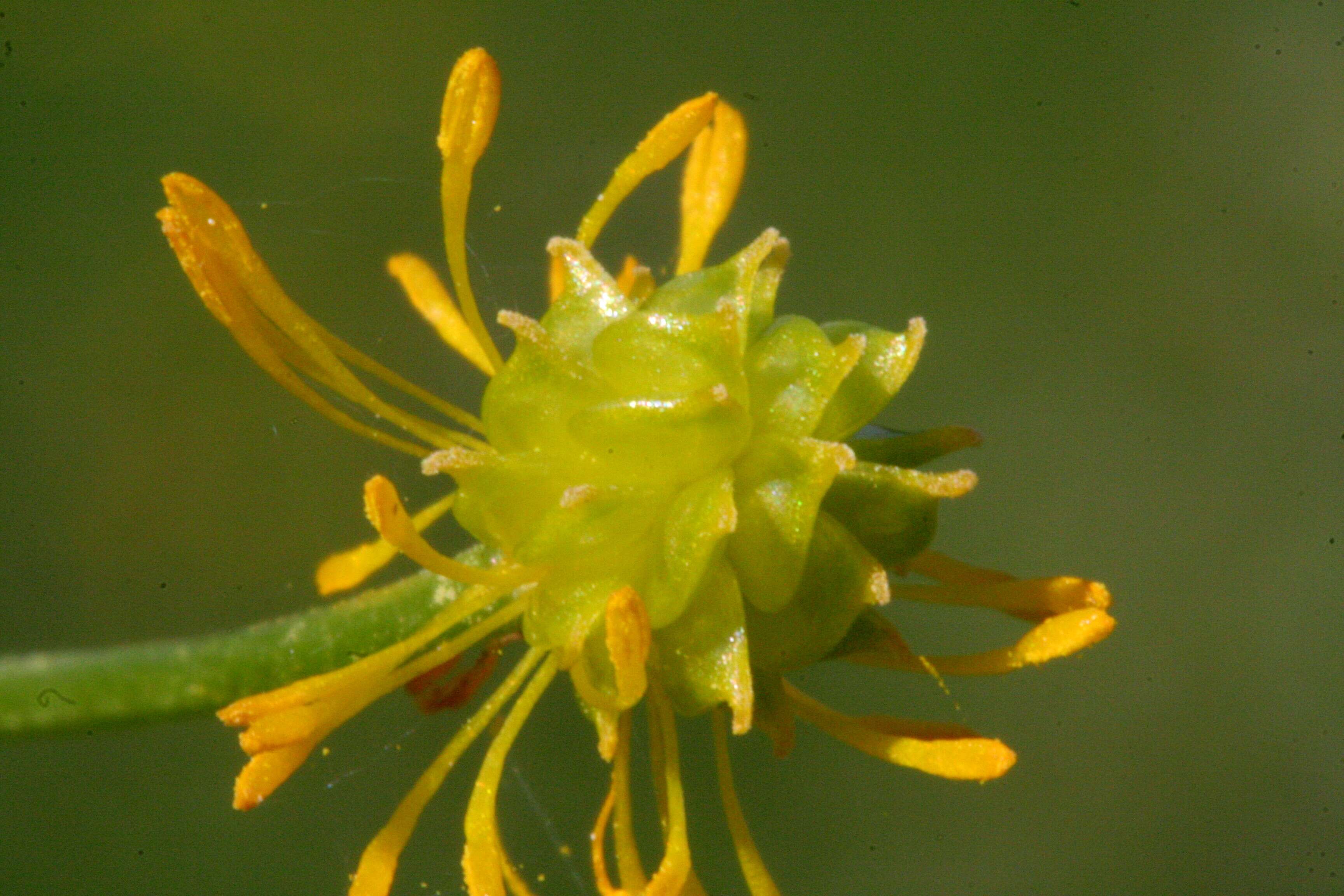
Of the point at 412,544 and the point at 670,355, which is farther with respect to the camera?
the point at 670,355

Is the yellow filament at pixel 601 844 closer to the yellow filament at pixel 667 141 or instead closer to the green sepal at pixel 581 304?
the green sepal at pixel 581 304

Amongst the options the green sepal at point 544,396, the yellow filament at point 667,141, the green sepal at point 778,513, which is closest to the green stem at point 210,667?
the green sepal at point 544,396

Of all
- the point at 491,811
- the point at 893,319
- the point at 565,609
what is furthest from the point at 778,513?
the point at 893,319

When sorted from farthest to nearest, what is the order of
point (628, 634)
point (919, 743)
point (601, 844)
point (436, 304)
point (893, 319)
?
point (893, 319)
point (436, 304)
point (601, 844)
point (919, 743)
point (628, 634)

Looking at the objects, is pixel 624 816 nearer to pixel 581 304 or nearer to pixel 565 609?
pixel 565 609

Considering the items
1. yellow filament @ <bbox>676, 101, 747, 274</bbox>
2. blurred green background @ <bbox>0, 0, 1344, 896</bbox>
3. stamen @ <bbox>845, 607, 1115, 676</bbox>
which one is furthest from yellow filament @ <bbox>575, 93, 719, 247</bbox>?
blurred green background @ <bbox>0, 0, 1344, 896</bbox>

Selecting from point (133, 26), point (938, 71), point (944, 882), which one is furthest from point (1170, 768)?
point (133, 26)
